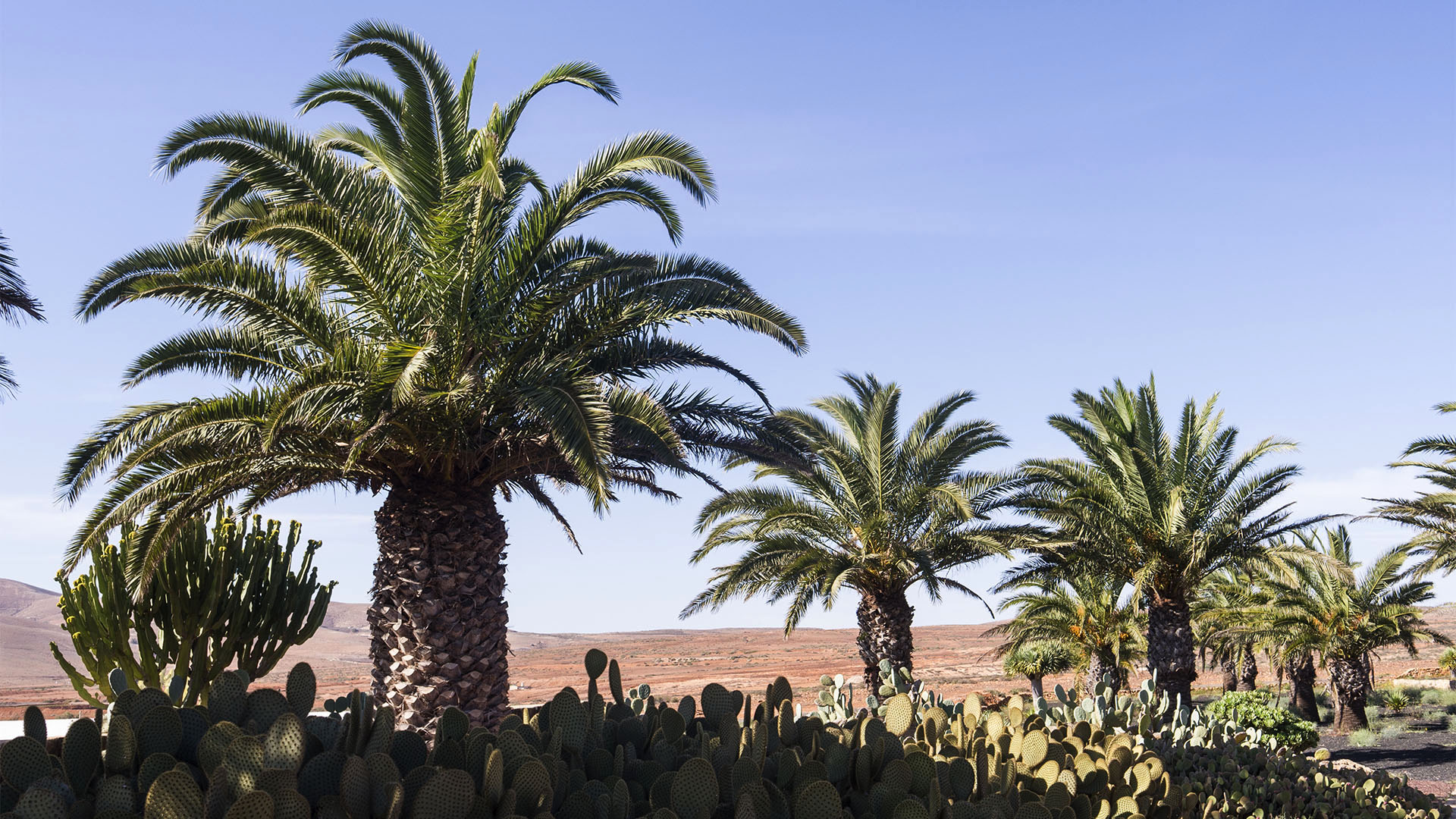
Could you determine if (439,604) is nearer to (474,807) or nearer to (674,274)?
(674,274)

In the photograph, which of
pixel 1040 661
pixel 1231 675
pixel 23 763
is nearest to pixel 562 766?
pixel 23 763

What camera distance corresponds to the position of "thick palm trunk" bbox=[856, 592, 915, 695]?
728 inches

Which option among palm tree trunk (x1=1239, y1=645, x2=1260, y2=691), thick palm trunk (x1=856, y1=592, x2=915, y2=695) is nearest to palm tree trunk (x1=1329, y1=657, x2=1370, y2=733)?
palm tree trunk (x1=1239, y1=645, x2=1260, y2=691)

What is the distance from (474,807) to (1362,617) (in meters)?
26.8

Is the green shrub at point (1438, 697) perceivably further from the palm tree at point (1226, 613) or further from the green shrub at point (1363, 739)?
the green shrub at point (1363, 739)

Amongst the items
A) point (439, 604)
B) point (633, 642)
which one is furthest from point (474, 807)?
point (633, 642)

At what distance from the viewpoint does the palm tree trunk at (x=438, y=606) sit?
10367 mm

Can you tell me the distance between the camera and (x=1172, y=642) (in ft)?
62.2

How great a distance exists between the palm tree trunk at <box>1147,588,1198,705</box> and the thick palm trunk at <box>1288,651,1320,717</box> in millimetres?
10034

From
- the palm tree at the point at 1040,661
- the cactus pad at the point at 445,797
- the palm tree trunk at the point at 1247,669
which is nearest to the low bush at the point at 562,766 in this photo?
the cactus pad at the point at 445,797

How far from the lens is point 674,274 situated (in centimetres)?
1074

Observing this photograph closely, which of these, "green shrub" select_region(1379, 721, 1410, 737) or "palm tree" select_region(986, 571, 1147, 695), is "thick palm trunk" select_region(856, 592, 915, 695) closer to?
"palm tree" select_region(986, 571, 1147, 695)

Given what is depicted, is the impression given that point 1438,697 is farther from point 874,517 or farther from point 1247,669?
point 874,517

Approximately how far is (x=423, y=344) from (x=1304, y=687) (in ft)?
86.6
